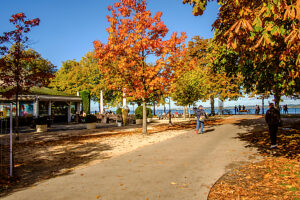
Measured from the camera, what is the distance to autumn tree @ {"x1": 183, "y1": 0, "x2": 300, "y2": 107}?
3221 mm

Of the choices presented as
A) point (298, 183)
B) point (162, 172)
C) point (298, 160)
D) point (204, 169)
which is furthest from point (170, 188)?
point (298, 160)

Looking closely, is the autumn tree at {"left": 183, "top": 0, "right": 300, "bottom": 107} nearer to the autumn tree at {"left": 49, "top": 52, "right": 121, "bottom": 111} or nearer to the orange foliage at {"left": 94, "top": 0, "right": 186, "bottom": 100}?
the orange foliage at {"left": 94, "top": 0, "right": 186, "bottom": 100}

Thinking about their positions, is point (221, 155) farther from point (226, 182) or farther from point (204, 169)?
point (226, 182)

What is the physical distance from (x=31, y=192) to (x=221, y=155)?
6.05 m

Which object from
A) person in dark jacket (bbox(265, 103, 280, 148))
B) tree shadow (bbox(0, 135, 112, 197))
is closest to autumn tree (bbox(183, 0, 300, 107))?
person in dark jacket (bbox(265, 103, 280, 148))

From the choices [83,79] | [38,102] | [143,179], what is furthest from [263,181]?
[83,79]

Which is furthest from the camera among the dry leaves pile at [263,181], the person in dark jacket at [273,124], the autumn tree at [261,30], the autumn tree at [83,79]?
the autumn tree at [83,79]

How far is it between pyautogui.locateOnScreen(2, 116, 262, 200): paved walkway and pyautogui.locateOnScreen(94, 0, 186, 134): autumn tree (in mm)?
6996

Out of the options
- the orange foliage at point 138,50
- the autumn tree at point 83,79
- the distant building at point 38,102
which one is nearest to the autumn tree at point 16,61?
the orange foliage at point 138,50

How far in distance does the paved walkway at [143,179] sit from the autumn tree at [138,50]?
6996mm

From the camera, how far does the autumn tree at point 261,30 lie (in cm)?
322

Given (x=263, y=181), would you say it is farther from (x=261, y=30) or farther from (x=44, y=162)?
(x=44, y=162)

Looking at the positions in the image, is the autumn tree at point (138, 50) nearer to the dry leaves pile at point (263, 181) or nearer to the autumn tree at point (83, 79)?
the dry leaves pile at point (263, 181)

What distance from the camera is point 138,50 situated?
1390 centimetres
